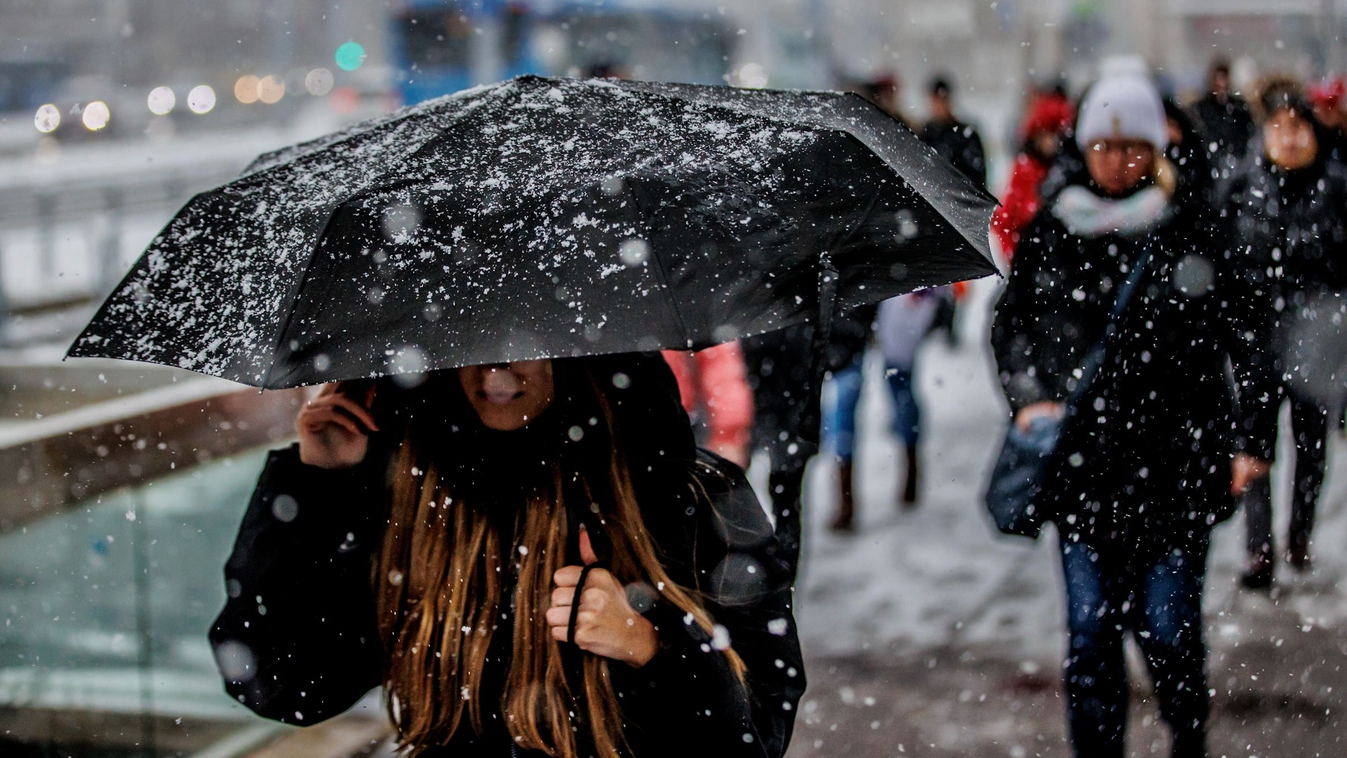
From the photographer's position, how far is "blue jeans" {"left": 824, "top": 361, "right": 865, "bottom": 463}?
620cm

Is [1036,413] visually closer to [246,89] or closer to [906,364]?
[906,364]

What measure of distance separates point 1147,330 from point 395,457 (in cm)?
200

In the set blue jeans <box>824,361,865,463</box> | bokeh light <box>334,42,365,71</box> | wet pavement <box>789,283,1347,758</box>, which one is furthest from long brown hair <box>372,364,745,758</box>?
bokeh light <box>334,42,365,71</box>

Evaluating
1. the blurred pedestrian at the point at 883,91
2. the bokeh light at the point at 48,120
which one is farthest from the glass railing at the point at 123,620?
the bokeh light at the point at 48,120

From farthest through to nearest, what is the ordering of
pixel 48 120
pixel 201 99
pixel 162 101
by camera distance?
pixel 201 99 < pixel 162 101 < pixel 48 120

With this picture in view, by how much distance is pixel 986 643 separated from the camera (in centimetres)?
513

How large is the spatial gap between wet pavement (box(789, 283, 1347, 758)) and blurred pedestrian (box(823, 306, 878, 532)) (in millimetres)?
177

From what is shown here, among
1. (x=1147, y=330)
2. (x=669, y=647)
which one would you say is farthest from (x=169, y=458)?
(x=1147, y=330)

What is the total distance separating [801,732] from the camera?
14.7ft

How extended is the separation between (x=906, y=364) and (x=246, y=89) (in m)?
50.9

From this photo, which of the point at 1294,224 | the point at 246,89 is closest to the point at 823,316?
the point at 1294,224

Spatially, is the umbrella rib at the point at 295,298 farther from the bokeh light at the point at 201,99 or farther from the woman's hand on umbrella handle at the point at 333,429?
the bokeh light at the point at 201,99

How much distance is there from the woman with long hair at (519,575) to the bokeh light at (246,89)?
51.5m

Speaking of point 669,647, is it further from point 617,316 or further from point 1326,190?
point 1326,190
